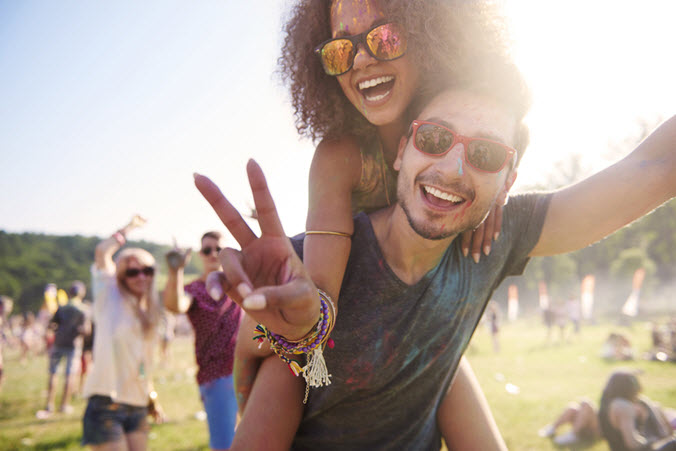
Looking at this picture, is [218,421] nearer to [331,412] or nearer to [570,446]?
[331,412]

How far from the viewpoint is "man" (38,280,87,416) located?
8.69 m

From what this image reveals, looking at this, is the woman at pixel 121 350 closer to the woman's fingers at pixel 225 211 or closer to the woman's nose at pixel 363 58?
the woman's fingers at pixel 225 211

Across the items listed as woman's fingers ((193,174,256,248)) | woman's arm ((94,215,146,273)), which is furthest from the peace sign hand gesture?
woman's arm ((94,215,146,273))

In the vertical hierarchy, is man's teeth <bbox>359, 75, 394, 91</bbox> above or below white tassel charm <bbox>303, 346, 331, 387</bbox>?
above

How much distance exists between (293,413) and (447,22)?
5.78 ft

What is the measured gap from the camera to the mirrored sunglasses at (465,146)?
1770mm

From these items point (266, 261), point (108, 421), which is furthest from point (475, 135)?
point (108, 421)

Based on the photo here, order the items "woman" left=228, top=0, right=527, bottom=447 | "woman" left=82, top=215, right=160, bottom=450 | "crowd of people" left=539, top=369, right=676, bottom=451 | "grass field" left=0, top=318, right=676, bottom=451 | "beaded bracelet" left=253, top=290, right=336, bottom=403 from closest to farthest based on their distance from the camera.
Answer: "beaded bracelet" left=253, top=290, right=336, bottom=403 < "woman" left=228, top=0, right=527, bottom=447 < "woman" left=82, top=215, right=160, bottom=450 < "crowd of people" left=539, top=369, right=676, bottom=451 < "grass field" left=0, top=318, right=676, bottom=451

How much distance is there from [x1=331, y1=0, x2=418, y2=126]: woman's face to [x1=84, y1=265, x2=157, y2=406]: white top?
3784 mm

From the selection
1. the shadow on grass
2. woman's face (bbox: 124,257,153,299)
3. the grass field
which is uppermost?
woman's face (bbox: 124,257,153,299)

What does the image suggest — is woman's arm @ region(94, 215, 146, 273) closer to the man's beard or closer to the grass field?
the grass field

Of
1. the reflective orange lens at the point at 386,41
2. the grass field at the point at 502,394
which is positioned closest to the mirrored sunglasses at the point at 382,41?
the reflective orange lens at the point at 386,41

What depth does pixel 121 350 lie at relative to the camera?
450 centimetres

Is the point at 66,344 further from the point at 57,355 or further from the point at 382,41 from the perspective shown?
the point at 382,41
